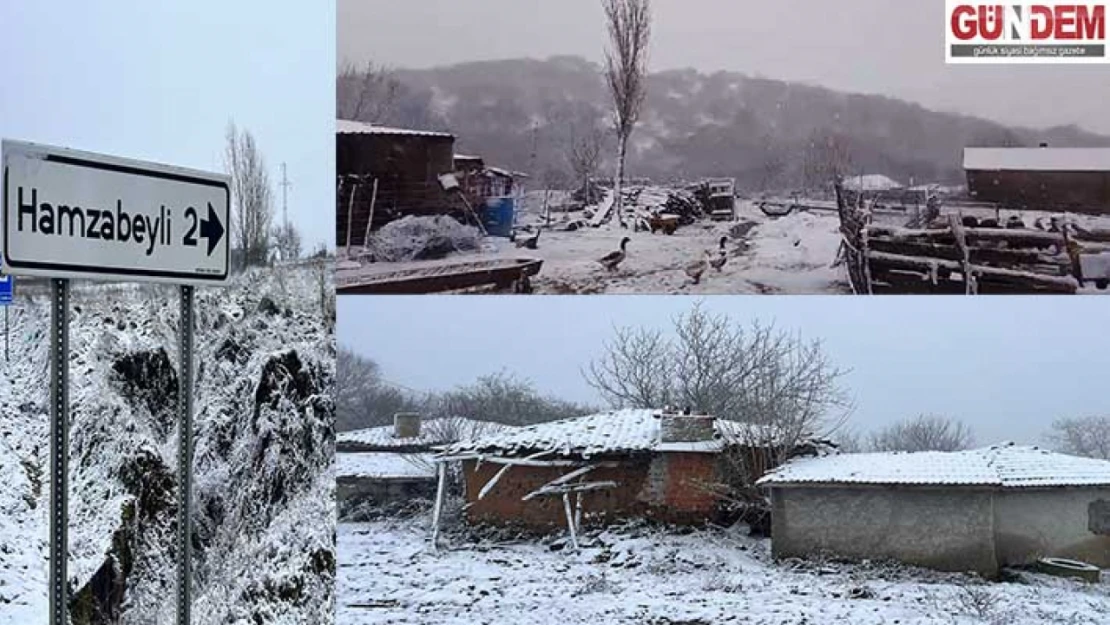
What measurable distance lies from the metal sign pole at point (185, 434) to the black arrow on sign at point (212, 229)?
114 mm

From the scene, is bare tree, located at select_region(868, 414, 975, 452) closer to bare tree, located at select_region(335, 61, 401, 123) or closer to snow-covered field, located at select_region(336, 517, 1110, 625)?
snow-covered field, located at select_region(336, 517, 1110, 625)

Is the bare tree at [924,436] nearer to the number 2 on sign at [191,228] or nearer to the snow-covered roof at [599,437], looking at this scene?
the snow-covered roof at [599,437]

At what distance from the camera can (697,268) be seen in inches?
207

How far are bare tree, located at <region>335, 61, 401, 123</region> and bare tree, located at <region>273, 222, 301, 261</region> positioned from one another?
1.71 feet

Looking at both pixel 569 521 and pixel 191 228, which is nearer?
pixel 191 228

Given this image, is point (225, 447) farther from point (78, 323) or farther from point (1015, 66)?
point (1015, 66)

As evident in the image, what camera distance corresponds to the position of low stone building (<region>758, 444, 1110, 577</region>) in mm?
5023

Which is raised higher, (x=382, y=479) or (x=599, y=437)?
(x=599, y=437)

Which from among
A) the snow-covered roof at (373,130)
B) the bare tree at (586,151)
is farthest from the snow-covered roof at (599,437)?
the snow-covered roof at (373,130)

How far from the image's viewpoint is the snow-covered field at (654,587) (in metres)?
5.03

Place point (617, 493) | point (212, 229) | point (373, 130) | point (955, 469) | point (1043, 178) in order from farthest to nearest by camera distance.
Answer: point (373, 130)
point (617, 493)
point (955, 469)
point (1043, 178)
point (212, 229)

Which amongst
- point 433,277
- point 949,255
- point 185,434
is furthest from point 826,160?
point 185,434

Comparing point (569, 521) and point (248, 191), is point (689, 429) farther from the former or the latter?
point (248, 191)

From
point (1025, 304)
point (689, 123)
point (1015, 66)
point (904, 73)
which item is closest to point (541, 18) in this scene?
point (689, 123)
